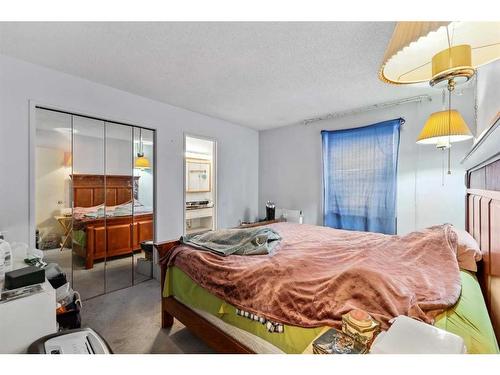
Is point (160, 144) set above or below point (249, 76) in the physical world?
below

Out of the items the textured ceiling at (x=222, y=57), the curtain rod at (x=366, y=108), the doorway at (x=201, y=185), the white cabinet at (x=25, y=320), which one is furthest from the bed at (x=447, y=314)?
the doorway at (x=201, y=185)

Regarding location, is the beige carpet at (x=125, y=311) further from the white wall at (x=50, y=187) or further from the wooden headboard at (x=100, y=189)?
the wooden headboard at (x=100, y=189)

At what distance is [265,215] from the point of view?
442 centimetres

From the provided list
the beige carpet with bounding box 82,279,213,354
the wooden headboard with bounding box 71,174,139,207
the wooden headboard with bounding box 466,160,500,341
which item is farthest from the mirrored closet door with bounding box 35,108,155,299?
the wooden headboard with bounding box 466,160,500,341

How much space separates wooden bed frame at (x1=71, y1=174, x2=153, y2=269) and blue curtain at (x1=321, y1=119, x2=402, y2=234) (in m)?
2.71

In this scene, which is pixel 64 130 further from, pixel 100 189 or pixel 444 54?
pixel 444 54

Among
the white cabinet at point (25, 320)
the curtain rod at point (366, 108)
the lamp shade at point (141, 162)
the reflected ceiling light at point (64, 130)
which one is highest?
the curtain rod at point (366, 108)

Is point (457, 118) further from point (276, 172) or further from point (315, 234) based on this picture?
point (276, 172)

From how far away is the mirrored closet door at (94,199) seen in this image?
2211 mm

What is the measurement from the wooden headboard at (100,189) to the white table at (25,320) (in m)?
1.44

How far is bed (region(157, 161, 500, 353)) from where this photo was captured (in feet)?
2.87

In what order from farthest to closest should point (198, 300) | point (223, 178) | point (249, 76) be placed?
1. point (223, 178)
2. point (249, 76)
3. point (198, 300)
